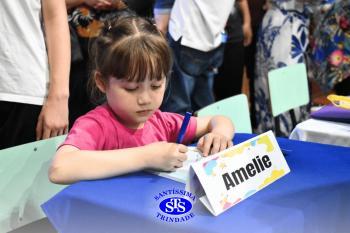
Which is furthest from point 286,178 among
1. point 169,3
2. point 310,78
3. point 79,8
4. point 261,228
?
point 310,78

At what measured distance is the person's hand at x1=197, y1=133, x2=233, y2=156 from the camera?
3.71ft

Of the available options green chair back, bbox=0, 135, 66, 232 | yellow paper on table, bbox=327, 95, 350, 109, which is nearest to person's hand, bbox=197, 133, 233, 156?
green chair back, bbox=0, 135, 66, 232

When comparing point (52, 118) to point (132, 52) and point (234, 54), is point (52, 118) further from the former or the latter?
point (234, 54)

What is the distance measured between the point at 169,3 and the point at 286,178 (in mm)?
1378

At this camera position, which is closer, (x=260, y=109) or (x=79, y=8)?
(x=79, y=8)

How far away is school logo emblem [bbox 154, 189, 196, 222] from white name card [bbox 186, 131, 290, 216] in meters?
0.03

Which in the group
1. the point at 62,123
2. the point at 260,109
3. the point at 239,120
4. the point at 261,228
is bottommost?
the point at 260,109

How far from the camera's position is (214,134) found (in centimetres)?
119

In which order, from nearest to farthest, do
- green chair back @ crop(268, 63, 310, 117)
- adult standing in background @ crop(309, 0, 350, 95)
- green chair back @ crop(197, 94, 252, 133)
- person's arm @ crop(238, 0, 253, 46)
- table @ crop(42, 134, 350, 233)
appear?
table @ crop(42, 134, 350, 233) → green chair back @ crop(197, 94, 252, 133) → green chair back @ crop(268, 63, 310, 117) → adult standing in background @ crop(309, 0, 350, 95) → person's arm @ crop(238, 0, 253, 46)

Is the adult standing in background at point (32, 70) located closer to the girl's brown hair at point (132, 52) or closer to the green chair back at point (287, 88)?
the girl's brown hair at point (132, 52)

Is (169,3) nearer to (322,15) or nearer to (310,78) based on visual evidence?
(322,15)

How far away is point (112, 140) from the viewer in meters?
1.21

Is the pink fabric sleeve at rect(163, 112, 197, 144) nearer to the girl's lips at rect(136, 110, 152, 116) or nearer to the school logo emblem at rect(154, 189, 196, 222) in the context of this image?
the girl's lips at rect(136, 110, 152, 116)

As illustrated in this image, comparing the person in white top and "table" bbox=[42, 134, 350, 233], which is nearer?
"table" bbox=[42, 134, 350, 233]
